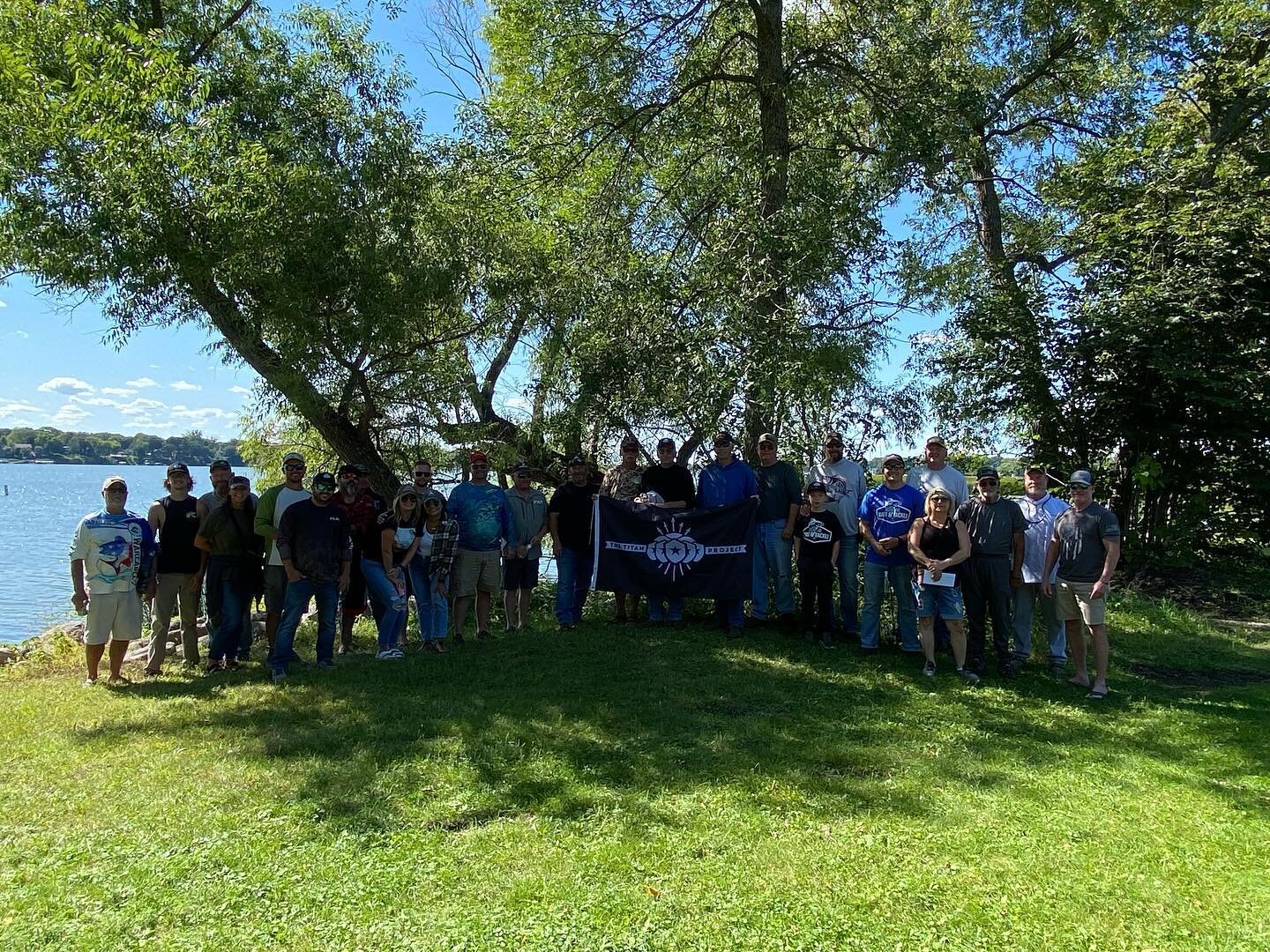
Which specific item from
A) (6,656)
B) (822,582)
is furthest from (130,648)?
(822,582)

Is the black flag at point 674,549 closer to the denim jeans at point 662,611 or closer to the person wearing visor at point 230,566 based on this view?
the denim jeans at point 662,611

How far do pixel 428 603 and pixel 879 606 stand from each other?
4.12 m

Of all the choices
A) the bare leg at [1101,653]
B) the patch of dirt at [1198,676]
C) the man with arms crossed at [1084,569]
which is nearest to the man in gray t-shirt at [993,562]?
the man with arms crossed at [1084,569]

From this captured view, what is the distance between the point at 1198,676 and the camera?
7863 millimetres

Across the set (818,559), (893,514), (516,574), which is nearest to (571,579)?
(516,574)

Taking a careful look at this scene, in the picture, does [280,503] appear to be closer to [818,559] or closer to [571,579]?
[571,579]

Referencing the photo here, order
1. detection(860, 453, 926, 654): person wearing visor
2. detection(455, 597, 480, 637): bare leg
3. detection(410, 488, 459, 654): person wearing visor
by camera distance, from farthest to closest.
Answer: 1. detection(455, 597, 480, 637): bare leg
2. detection(410, 488, 459, 654): person wearing visor
3. detection(860, 453, 926, 654): person wearing visor

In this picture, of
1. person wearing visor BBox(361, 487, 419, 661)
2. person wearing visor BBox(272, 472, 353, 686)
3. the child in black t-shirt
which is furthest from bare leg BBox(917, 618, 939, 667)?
person wearing visor BBox(272, 472, 353, 686)

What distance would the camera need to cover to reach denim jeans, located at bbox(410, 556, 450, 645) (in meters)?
7.77

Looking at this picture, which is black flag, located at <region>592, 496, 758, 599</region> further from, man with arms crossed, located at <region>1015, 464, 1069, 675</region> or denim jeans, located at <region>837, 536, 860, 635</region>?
man with arms crossed, located at <region>1015, 464, 1069, 675</region>

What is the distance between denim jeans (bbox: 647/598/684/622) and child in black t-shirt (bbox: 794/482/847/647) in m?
1.35

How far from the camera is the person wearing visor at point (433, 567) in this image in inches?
304

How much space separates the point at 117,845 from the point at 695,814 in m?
2.68

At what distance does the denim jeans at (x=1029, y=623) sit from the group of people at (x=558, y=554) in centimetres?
1
